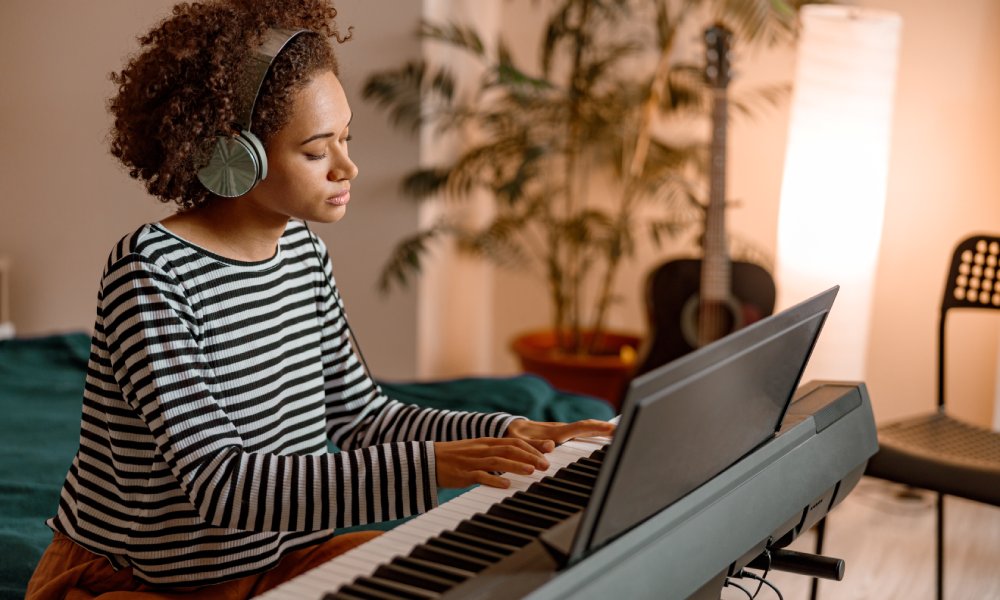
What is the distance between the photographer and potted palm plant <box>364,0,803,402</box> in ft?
10.6

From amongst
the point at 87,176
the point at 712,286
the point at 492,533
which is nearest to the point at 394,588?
the point at 492,533

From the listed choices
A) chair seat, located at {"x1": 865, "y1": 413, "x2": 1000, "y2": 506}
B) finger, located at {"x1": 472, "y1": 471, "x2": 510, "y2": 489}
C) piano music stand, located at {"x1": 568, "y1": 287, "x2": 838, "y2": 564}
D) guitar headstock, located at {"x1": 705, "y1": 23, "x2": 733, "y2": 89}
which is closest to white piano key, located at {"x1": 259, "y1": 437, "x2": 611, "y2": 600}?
finger, located at {"x1": 472, "y1": 471, "x2": 510, "y2": 489}

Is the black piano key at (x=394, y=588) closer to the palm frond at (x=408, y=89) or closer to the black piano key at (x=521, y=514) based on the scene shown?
the black piano key at (x=521, y=514)

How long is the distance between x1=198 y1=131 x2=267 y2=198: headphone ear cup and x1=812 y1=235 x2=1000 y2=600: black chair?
1125 millimetres

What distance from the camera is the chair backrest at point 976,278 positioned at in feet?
7.75

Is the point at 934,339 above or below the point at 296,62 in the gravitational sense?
below

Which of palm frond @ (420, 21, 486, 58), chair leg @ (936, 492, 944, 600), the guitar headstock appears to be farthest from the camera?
palm frond @ (420, 21, 486, 58)

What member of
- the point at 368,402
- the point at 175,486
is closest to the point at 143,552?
the point at 175,486

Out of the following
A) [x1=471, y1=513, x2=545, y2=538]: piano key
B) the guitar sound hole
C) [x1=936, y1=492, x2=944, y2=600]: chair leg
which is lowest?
[x1=936, y1=492, x2=944, y2=600]: chair leg

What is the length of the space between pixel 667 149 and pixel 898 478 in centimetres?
151

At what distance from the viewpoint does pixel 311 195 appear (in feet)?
4.18

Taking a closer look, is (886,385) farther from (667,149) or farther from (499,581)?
(499,581)

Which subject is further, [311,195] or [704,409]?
[311,195]

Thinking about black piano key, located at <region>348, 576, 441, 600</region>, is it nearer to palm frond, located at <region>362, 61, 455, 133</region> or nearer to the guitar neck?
the guitar neck
